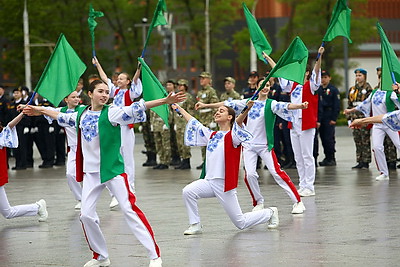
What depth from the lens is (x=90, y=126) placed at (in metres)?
9.38

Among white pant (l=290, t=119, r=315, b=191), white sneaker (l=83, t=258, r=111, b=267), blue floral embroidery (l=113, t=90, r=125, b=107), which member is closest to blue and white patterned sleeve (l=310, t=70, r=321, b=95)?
white pant (l=290, t=119, r=315, b=191)

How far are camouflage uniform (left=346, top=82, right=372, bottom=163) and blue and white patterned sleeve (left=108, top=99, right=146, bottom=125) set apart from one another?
10.9 meters

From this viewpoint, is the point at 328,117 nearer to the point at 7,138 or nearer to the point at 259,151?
the point at 259,151

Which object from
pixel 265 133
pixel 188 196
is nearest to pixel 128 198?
pixel 188 196

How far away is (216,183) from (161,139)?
11168 millimetres

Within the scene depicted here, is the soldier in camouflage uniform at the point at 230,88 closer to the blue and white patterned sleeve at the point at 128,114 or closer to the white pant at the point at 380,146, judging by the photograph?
the white pant at the point at 380,146

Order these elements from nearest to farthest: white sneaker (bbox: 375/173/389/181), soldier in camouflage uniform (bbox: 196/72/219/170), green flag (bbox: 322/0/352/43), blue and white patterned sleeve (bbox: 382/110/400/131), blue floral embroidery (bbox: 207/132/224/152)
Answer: blue floral embroidery (bbox: 207/132/224/152), blue and white patterned sleeve (bbox: 382/110/400/131), green flag (bbox: 322/0/352/43), white sneaker (bbox: 375/173/389/181), soldier in camouflage uniform (bbox: 196/72/219/170)

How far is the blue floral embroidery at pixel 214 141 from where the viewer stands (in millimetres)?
10820

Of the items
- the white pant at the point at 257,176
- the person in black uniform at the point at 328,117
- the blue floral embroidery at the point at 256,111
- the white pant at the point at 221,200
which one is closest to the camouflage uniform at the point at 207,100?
the person in black uniform at the point at 328,117

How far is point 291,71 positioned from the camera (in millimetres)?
11977

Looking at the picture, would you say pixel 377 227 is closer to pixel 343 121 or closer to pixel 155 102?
pixel 155 102

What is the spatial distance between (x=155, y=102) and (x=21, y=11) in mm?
39105

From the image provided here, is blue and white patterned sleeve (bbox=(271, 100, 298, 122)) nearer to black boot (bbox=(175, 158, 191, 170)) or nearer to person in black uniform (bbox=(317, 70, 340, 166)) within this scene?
person in black uniform (bbox=(317, 70, 340, 166))

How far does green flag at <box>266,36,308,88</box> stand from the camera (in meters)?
11.2
